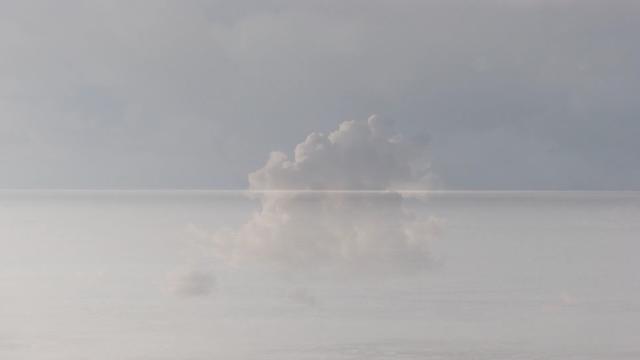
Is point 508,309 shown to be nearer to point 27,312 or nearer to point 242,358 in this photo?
point 242,358

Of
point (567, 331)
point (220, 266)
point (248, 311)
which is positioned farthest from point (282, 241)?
point (567, 331)

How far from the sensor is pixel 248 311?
7300 centimetres

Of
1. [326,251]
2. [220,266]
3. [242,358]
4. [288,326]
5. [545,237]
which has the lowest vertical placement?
[242,358]

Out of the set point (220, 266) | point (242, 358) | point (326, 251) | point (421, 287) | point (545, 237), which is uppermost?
point (545, 237)

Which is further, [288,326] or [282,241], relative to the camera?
[282,241]

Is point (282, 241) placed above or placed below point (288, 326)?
above

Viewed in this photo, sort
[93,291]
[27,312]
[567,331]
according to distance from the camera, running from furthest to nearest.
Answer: [93,291]
[27,312]
[567,331]

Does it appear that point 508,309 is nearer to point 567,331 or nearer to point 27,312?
point 567,331

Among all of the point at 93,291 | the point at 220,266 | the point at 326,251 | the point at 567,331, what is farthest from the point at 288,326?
the point at 326,251

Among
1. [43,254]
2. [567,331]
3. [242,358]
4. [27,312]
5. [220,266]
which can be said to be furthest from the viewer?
[43,254]

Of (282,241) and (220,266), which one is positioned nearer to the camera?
(220,266)

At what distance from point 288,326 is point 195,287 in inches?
1046

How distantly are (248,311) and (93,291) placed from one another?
18.2 m

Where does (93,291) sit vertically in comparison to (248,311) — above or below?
above
